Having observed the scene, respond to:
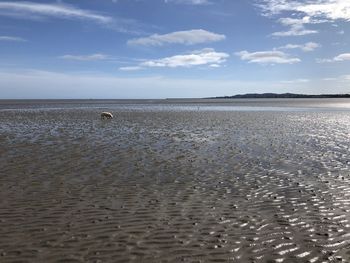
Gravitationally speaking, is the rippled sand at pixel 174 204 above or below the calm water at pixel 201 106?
below

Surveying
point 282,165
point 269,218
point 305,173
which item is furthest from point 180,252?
point 282,165

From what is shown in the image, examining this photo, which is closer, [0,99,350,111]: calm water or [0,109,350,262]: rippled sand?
[0,109,350,262]: rippled sand

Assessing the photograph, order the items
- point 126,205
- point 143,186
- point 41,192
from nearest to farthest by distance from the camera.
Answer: point 126,205
point 41,192
point 143,186

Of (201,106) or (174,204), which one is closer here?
(174,204)

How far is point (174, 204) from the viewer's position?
35.6ft

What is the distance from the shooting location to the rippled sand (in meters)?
7.68

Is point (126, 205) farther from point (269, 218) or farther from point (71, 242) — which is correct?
→ point (269, 218)

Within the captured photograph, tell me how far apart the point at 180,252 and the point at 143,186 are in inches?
217

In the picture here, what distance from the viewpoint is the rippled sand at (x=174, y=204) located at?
7.68m

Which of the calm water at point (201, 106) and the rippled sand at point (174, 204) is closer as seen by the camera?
the rippled sand at point (174, 204)

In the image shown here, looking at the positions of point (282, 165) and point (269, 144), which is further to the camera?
point (269, 144)

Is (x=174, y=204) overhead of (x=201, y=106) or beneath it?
beneath

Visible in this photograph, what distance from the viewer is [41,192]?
11984mm

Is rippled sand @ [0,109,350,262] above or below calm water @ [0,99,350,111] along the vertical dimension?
below
